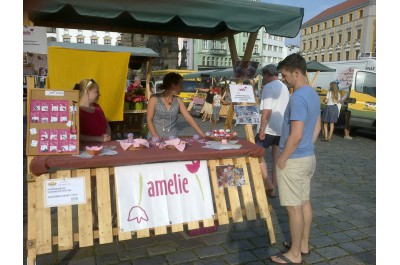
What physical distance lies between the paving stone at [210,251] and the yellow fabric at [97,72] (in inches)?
149

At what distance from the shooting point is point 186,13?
10.7ft

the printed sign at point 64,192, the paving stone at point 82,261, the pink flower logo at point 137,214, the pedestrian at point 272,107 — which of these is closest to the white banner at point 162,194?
the pink flower logo at point 137,214

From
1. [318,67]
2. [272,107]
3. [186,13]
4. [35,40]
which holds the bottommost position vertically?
[272,107]

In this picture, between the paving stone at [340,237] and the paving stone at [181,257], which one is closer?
the paving stone at [181,257]

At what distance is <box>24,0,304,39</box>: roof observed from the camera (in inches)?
118

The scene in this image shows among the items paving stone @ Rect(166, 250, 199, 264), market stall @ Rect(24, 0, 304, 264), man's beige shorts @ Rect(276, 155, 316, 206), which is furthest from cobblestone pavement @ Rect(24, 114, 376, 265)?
man's beige shorts @ Rect(276, 155, 316, 206)

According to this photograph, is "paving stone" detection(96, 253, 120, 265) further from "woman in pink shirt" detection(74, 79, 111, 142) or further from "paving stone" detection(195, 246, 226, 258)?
"woman in pink shirt" detection(74, 79, 111, 142)

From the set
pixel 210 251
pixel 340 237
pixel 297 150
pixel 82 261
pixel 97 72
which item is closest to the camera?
pixel 297 150

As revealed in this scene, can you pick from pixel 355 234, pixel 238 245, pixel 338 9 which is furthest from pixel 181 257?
pixel 338 9

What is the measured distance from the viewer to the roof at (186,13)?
2.99 metres

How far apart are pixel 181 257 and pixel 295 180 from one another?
1353mm

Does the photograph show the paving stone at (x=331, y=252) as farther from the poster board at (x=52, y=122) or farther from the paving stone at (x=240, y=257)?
the poster board at (x=52, y=122)

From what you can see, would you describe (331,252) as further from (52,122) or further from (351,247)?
(52,122)

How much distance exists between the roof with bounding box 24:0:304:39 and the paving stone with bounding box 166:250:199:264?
2319 mm
